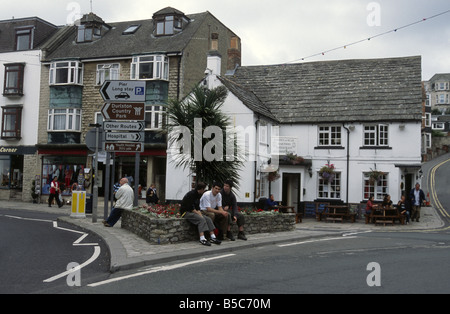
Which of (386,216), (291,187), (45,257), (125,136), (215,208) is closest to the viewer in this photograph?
(45,257)

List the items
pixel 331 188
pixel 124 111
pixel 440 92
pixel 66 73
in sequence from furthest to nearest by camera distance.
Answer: pixel 440 92 < pixel 66 73 < pixel 331 188 < pixel 124 111

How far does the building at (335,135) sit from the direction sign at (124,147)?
978 cm

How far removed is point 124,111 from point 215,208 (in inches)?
200

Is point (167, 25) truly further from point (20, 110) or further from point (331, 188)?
point (331, 188)

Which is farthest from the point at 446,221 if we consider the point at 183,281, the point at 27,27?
the point at 27,27

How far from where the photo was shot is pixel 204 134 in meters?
15.5

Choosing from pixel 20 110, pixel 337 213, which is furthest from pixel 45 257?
pixel 20 110

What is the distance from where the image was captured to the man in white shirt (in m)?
12.7

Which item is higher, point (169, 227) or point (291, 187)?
point (291, 187)

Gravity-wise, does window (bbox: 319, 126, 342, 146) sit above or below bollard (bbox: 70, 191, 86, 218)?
above

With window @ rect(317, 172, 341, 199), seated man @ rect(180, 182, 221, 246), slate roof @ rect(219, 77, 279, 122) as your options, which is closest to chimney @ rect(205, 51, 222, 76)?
slate roof @ rect(219, 77, 279, 122)

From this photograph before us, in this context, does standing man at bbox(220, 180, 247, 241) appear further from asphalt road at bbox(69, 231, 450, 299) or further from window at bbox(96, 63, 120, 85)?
window at bbox(96, 63, 120, 85)

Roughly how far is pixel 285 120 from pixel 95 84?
42.2ft

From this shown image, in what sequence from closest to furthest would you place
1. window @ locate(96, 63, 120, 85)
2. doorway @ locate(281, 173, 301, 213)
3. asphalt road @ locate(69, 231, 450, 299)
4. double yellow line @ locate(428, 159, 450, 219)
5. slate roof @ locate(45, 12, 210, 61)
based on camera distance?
asphalt road @ locate(69, 231, 450, 299)
doorway @ locate(281, 173, 301, 213)
double yellow line @ locate(428, 159, 450, 219)
slate roof @ locate(45, 12, 210, 61)
window @ locate(96, 63, 120, 85)
